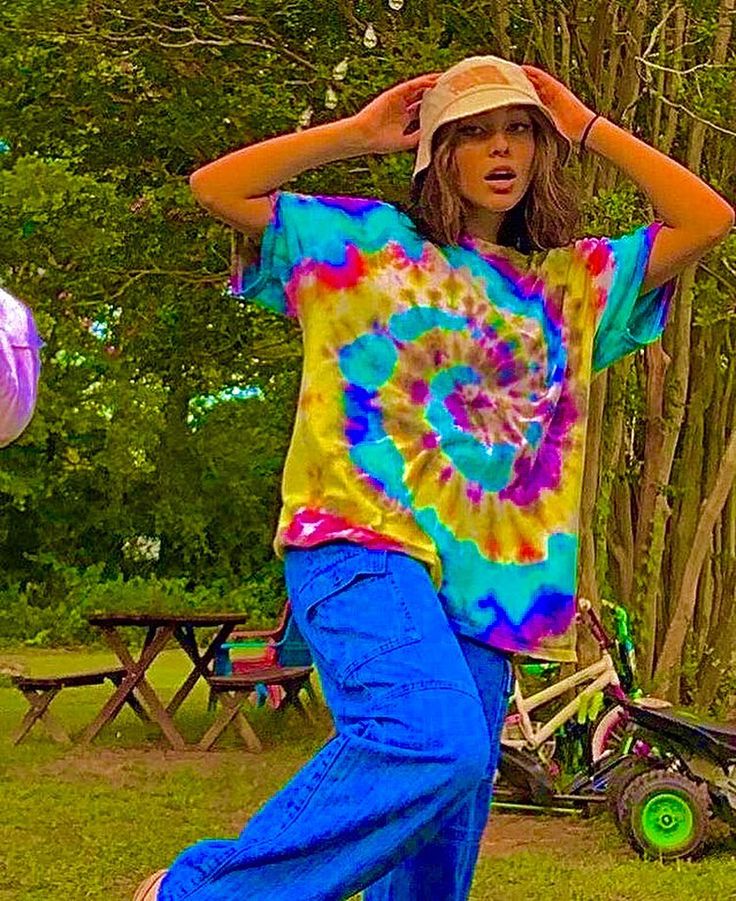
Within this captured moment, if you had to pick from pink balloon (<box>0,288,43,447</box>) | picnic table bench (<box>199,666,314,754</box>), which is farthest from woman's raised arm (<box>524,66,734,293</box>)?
picnic table bench (<box>199,666,314,754</box>)

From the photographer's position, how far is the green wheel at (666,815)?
5.75m

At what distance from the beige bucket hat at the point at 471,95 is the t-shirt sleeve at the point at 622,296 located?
0.23 meters

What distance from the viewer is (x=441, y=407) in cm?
280

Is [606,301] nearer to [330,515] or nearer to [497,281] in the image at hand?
[497,281]

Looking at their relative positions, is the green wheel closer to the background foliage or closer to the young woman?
the background foliage

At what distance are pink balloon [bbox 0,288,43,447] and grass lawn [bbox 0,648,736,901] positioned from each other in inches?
114

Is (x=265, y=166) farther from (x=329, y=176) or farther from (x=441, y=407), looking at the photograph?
(x=329, y=176)

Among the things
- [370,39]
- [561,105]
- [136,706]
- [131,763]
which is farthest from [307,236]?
[136,706]

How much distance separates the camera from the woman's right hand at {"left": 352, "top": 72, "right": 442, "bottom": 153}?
2.94m

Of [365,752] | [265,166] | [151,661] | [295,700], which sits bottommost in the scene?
[295,700]

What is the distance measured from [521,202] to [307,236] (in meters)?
0.40

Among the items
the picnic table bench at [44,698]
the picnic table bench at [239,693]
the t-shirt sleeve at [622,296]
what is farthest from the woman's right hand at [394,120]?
the picnic table bench at [44,698]

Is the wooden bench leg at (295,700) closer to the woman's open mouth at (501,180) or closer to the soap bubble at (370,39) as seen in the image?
the soap bubble at (370,39)

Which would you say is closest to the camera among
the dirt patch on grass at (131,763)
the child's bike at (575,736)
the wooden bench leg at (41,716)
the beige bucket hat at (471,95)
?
the beige bucket hat at (471,95)
